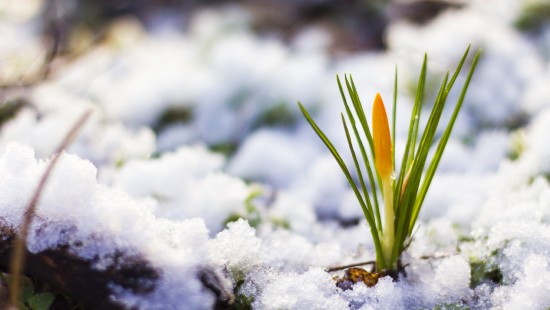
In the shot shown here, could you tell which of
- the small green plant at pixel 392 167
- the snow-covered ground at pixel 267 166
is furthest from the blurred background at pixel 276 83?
the small green plant at pixel 392 167

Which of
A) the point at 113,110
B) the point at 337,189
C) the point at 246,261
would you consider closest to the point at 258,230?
the point at 246,261

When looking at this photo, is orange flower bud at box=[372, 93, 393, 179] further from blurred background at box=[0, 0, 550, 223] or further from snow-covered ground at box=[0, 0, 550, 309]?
blurred background at box=[0, 0, 550, 223]

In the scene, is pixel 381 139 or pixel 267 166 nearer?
pixel 381 139

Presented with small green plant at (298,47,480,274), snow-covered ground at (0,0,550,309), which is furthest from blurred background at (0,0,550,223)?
small green plant at (298,47,480,274)

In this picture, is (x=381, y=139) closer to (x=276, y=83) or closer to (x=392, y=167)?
(x=392, y=167)

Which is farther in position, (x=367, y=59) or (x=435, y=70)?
(x=367, y=59)

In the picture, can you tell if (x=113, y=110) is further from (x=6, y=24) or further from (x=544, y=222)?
(x=6, y=24)

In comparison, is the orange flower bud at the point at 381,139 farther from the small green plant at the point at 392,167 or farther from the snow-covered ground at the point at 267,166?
the snow-covered ground at the point at 267,166

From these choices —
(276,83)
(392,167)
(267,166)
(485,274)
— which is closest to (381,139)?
(392,167)
